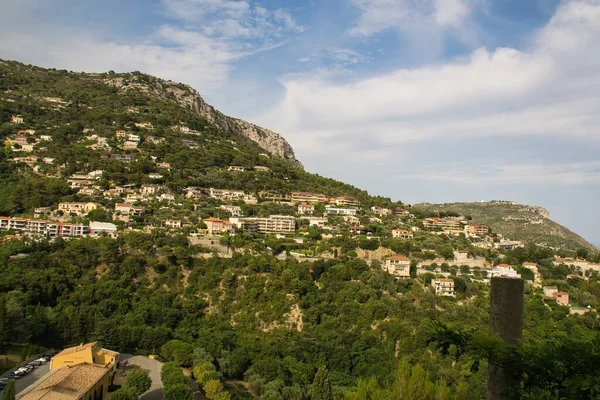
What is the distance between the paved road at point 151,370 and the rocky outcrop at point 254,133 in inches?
2637

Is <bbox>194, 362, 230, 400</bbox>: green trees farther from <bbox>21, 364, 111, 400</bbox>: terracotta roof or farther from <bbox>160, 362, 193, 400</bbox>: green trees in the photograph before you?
<bbox>21, 364, 111, 400</bbox>: terracotta roof

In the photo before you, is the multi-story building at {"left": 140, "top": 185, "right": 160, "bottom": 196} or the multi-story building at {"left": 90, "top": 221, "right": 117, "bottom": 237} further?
the multi-story building at {"left": 140, "top": 185, "right": 160, "bottom": 196}

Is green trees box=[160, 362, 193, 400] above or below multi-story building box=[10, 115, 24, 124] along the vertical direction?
below

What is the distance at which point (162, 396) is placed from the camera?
16.6 m

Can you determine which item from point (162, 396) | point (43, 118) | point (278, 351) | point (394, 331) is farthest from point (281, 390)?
point (43, 118)

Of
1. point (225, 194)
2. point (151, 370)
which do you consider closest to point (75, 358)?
point (151, 370)

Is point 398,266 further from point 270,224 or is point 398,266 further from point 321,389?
point 321,389

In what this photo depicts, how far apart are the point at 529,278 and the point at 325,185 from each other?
28.2 m

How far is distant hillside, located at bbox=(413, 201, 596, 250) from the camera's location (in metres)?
67.8

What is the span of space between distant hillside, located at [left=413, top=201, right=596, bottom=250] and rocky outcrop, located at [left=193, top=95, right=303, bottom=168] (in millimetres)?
35613

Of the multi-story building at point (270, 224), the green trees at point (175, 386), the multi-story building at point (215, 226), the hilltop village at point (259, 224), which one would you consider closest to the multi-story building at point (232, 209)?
the hilltop village at point (259, 224)

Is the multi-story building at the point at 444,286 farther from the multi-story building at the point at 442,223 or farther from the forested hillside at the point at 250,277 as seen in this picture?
the multi-story building at the point at 442,223

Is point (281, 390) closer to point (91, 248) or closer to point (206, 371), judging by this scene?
point (206, 371)

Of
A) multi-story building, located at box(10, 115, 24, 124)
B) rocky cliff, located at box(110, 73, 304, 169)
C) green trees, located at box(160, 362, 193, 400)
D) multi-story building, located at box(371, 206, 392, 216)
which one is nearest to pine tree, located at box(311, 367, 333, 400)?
green trees, located at box(160, 362, 193, 400)
